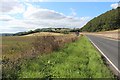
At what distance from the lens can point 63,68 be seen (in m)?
12.3

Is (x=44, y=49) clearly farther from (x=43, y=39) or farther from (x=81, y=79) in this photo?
(x=81, y=79)

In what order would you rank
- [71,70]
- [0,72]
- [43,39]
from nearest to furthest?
[0,72] → [71,70] → [43,39]

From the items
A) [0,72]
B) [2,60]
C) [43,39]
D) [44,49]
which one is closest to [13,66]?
[2,60]

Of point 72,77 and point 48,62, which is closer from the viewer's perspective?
point 72,77

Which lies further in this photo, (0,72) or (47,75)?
(47,75)

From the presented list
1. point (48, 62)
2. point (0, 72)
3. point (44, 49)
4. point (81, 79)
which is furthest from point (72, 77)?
point (44, 49)

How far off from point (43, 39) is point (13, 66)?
10.1m

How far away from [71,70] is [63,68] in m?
0.49

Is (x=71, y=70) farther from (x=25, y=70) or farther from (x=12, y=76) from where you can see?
(x=12, y=76)

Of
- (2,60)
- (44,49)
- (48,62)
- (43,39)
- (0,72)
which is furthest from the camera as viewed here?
(43,39)

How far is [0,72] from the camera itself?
965 centimetres

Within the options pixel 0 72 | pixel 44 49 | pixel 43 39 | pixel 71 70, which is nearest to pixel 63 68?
pixel 71 70

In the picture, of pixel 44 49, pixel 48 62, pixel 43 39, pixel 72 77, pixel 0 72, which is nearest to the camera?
pixel 0 72

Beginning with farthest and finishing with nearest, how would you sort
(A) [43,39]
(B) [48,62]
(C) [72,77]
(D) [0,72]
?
1. (A) [43,39]
2. (B) [48,62]
3. (C) [72,77]
4. (D) [0,72]
